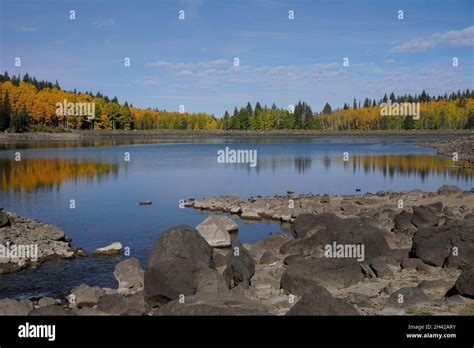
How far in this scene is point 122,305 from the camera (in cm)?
1592

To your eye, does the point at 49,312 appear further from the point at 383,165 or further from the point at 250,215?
the point at 383,165

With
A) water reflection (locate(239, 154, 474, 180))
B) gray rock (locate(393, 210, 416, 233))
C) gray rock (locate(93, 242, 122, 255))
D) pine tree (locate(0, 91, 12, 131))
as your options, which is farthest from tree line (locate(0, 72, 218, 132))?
gray rock (locate(393, 210, 416, 233))

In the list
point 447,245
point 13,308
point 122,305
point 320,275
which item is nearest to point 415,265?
point 447,245

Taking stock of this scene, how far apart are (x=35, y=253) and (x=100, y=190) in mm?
22544

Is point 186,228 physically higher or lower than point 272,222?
higher

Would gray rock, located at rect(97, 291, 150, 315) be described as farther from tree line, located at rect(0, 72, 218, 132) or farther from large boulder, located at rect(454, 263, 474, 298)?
tree line, located at rect(0, 72, 218, 132)

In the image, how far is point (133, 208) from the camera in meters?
37.7

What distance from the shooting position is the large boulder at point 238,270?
1783 cm

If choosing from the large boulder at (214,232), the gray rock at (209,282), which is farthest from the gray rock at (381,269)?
the large boulder at (214,232)

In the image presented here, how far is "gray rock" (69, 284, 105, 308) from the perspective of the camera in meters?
17.8

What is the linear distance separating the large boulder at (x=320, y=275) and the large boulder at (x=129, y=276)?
18.9ft
